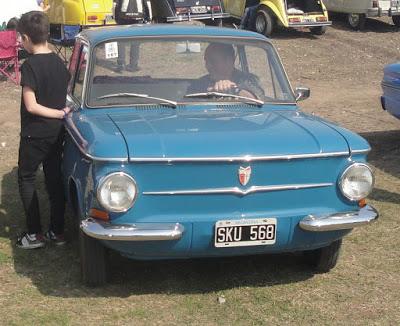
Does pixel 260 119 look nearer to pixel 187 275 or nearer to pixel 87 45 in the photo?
pixel 187 275

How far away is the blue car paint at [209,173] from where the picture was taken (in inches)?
146

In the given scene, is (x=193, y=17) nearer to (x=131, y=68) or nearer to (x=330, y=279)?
(x=131, y=68)

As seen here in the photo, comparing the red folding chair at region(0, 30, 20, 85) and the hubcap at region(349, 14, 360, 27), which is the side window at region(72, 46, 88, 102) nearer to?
the red folding chair at region(0, 30, 20, 85)

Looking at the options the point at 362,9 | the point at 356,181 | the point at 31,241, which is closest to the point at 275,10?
the point at 362,9

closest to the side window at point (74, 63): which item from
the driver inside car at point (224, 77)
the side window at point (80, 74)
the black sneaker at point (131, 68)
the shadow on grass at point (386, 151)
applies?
the side window at point (80, 74)

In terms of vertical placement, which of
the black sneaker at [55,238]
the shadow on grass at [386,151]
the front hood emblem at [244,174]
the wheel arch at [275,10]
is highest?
the front hood emblem at [244,174]

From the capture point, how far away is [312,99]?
1126cm

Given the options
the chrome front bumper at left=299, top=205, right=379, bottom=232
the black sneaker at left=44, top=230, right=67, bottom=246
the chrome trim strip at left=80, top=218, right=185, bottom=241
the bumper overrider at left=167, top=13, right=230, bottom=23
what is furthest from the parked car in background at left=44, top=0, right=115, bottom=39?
the chrome front bumper at left=299, top=205, right=379, bottom=232

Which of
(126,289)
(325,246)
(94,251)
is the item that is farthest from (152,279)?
(325,246)

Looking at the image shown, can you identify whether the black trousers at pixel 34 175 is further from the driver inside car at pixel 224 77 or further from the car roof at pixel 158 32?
the driver inside car at pixel 224 77

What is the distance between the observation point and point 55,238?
4.97 m

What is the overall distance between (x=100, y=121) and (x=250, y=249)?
4.10 ft

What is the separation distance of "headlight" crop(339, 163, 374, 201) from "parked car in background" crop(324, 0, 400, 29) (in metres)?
14.6

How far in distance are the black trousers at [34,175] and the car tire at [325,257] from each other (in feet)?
6.04
